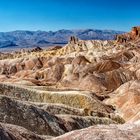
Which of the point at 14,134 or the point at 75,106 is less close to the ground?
the point at 14,134

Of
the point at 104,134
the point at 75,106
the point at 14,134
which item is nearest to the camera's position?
the point at 104,134

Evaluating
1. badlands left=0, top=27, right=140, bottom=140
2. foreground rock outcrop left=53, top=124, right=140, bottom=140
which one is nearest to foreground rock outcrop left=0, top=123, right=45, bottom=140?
badlands left=0, top=27, right=140, bottom=140

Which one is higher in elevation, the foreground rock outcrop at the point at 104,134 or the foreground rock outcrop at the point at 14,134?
the foreground rock outcrop at the point at 104,134

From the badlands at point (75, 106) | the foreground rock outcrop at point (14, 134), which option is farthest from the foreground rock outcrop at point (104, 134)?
the foreground rock outcrop at point (14, 134)

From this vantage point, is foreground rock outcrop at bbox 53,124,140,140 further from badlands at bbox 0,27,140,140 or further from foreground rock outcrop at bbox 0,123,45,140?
foreground rock outcrop at bbox 0,123,45,140

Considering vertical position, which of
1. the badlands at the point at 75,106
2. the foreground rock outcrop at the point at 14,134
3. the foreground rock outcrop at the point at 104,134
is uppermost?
the foreground rock outcrop at the point at 104,134

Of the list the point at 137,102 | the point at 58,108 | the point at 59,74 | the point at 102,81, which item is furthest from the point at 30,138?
the point at 59,74

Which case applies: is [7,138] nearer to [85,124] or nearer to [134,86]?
[85,124]

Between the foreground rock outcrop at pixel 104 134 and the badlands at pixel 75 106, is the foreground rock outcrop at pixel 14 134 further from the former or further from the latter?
the foreground rock outcrop at pixel 104 134

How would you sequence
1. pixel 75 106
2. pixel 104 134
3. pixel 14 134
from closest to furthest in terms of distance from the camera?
pixel 104 134, pixel 14 134, pixel 75 106

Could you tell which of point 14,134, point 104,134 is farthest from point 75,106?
point 104,134

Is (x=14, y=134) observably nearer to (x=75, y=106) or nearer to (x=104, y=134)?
(x=104, y=134)
